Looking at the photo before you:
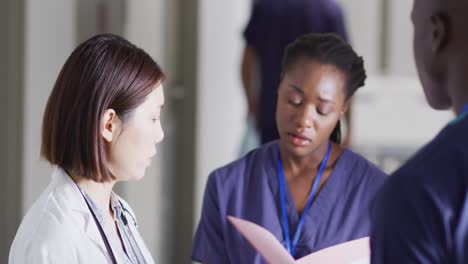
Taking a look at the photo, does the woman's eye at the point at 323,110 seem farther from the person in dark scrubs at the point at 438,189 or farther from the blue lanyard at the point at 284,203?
the person in dark scrubs at the point at 438,189

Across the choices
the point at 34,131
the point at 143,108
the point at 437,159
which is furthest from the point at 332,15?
the point at 437,159

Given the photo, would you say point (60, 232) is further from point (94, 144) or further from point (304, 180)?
point (304, 180)

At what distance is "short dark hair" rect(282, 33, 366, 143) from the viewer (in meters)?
1.40

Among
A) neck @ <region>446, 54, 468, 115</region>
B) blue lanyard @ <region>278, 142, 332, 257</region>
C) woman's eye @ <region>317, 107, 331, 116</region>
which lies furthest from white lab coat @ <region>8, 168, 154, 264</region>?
neck @ <region>446, 54, 468, 115</region>

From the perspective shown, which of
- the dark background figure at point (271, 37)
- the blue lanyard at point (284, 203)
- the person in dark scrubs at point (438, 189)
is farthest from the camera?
the dark background figure at point (271, 37)

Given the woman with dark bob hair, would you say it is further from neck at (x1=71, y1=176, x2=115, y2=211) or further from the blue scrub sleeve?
the blue scrub sleeve

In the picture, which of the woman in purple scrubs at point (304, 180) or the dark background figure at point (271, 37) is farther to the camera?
the dark background figure at point (271, 37)

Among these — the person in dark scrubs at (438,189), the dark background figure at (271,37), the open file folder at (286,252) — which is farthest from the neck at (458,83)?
the dark background figure at (271,37)

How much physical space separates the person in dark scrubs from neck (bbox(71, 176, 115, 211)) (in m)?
0.56

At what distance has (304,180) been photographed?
4.74ft

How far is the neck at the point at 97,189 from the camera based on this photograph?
1.21 meters

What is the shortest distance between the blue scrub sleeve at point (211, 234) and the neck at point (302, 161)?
140mm

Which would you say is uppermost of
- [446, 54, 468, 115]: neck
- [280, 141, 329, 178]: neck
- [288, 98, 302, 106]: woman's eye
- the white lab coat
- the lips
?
[446, 54, 468, 115]: neck

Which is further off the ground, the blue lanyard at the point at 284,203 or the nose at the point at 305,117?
the nose at the point at 305,117
